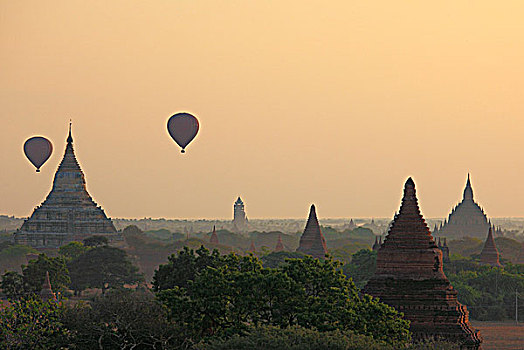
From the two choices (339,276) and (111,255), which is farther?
(111,255)

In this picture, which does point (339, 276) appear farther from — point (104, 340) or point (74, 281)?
point (74, 281)

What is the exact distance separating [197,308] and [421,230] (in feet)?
38.5

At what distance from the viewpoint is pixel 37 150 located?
441 feet

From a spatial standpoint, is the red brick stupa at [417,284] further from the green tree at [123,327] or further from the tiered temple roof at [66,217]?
the tiered temple roof at [66,217]

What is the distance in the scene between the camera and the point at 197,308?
40688mm

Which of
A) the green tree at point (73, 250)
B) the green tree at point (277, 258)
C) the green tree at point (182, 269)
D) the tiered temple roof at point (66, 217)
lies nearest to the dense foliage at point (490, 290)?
the green tree at point (277, 258)

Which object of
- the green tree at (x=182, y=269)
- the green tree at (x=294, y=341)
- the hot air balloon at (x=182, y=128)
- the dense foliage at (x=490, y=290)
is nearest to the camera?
the green tree at (x=294, y=341)

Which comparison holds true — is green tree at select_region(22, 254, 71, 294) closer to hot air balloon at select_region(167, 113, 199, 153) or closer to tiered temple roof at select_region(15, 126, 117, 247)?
hot air balloon at select_region(167, 113, 199, 153)

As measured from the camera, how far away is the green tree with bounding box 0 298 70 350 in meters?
43.8

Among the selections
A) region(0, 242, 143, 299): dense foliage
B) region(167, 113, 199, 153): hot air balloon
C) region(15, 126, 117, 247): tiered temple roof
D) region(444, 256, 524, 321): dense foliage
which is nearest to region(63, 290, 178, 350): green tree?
region(0, 242, 143, 299): dense foliage

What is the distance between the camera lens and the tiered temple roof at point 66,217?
150875 mm

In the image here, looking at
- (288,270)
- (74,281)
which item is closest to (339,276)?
(288,270)

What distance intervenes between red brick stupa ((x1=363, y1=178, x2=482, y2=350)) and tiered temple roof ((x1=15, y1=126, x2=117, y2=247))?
107260mm

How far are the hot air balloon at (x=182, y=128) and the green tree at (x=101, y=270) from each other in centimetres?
1855
